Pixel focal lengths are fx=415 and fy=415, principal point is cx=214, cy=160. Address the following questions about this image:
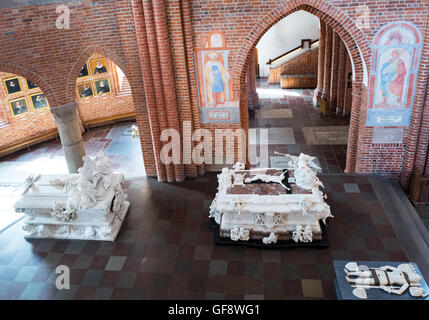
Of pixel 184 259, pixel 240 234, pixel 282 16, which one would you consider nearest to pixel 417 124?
pixel 282 16

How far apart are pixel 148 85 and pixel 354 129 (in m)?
5.25

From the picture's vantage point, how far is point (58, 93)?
10.6 m

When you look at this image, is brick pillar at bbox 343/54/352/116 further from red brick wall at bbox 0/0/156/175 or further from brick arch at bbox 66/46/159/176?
red brick wall at bbox 0/0/156/175

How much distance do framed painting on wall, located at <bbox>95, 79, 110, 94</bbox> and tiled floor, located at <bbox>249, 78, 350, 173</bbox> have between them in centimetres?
566

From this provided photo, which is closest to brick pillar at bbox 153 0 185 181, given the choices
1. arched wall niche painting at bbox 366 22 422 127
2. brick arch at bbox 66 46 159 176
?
brick arch at bbox 66 46 159 176

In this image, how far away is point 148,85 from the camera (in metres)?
9.84

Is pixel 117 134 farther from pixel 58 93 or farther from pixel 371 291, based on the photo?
pixel 371 291

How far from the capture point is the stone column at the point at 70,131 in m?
10.8

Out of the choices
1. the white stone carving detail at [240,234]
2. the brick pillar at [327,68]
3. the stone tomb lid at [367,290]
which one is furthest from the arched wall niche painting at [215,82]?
the brick pillar at [327,68]

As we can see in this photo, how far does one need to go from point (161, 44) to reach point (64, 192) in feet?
12.9

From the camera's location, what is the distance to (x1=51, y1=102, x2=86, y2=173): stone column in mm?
10820

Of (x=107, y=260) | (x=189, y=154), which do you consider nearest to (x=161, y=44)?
(x=189, y=154)

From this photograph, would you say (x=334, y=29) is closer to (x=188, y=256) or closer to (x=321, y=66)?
(x=188, y=256)

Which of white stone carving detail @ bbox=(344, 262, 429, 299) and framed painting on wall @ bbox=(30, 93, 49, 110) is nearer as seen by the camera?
white stone carving detail @ bbox=(344, 262, 429, 299)
